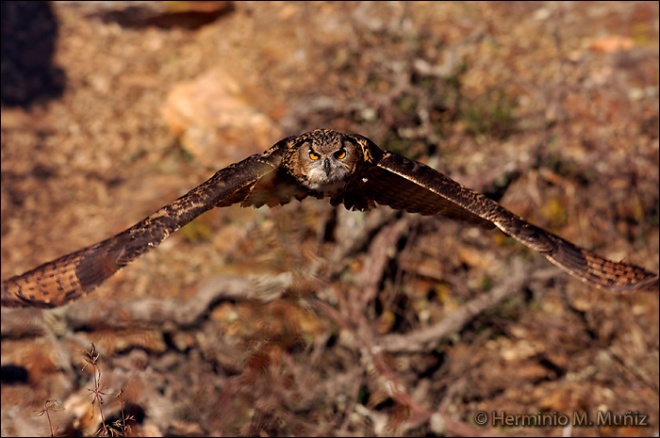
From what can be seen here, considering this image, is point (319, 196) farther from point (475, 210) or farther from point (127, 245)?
point (127, 245)

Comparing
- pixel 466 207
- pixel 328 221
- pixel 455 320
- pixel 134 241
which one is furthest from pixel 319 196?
pixel 328 221

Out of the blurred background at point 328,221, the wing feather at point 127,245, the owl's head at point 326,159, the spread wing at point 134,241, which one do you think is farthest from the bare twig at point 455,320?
the wing feather at point 127,245

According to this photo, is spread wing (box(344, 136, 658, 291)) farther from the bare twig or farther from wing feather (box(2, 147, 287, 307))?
the bare twig

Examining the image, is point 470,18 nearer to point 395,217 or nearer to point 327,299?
point 395,217

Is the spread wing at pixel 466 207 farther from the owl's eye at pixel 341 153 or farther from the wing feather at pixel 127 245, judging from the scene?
the wing feather at pixel 127 245

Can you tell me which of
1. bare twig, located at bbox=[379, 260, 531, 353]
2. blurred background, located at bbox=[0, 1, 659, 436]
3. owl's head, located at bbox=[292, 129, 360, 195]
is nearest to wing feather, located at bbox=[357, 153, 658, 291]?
owl's head, located at bbox=[292, 129, 360, 195]

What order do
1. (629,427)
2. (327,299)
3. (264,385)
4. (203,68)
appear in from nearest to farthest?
(264,385) < (629,427) < (327,299) < (203,68)

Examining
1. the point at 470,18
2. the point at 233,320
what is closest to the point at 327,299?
the point at 233,320
